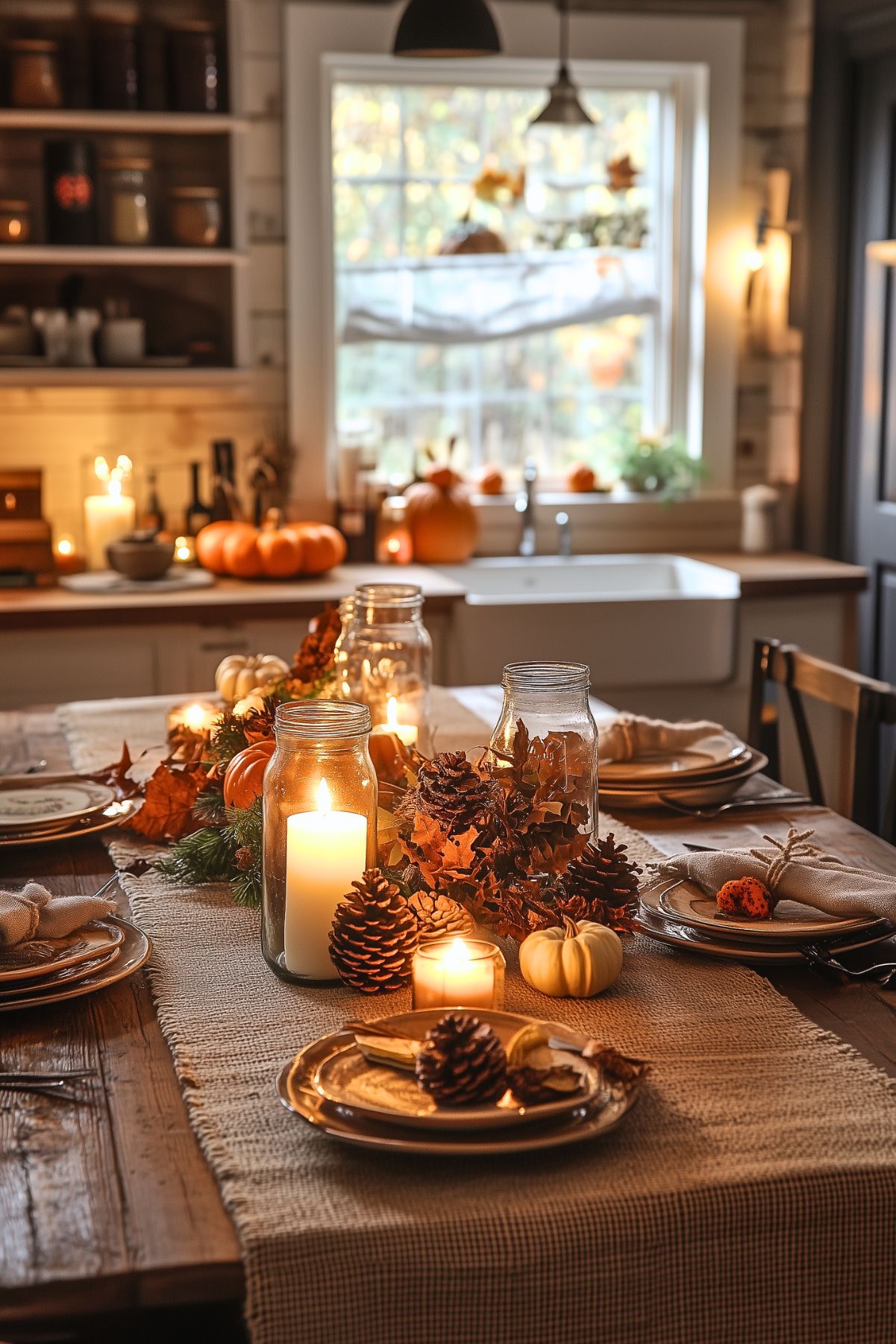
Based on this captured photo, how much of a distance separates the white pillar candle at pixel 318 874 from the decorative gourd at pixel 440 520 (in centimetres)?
264

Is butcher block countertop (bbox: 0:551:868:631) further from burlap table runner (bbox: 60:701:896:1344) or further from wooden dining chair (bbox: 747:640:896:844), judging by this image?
Answer: burlap table runner (bbox: 60:701:896:1344)

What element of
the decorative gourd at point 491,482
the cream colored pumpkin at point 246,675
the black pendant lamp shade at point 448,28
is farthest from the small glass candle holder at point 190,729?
the decorative gourd at point 491,482

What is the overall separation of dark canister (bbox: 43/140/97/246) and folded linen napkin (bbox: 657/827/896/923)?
8.64 feet

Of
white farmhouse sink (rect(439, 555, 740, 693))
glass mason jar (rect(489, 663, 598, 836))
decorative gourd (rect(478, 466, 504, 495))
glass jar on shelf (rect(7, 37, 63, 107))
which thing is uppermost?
glass jar on shelf (rect(7, 37, 63, 107))

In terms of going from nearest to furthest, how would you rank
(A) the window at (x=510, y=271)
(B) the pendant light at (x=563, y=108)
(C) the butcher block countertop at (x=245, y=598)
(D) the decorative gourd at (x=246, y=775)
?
(D) the decorative gourd at (x=246, y=775) < (C) the butcher block countertop at (x=245, y=598) < (B) the pendant light at (x=563, y=108) < (A) the window at (x=510, y=271)

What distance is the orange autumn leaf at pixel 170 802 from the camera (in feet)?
5.28

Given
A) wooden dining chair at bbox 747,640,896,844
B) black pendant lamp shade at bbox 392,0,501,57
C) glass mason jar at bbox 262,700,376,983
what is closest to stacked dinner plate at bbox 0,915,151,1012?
glass mason jar at bbox 262,700,376,983

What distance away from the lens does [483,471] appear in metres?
4.10

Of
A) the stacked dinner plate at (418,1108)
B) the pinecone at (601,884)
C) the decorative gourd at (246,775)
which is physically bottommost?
the stacked dinner plate at (418,1108)

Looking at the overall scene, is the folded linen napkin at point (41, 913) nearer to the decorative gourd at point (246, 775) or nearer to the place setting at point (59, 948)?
the place setting at point (59, 948)

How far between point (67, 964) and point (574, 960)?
41 centimetres

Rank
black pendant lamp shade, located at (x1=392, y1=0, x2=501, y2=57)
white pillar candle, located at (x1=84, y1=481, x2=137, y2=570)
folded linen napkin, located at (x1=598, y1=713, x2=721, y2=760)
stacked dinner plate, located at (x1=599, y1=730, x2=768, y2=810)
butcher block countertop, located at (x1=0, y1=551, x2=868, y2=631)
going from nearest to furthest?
1. stacked dinner plate, located at (x1=599, y1=730, x2=768, y2=810)
2. folded linen napkin, located at (x1=598, y1=713, x2=721, y2=760)
3. black pendant lamp shade, located at (x1=392, y1=0, x2=501, y2=57)
4. butcher block countertop, located at (x1=0, y1=551, x2=868, y2=631)
5. white pillar candle, located at (x1=84, y1=481, x2=137, y2=570)

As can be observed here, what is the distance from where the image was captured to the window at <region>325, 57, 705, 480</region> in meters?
4.02

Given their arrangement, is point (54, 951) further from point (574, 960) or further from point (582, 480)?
point (582, 480)
